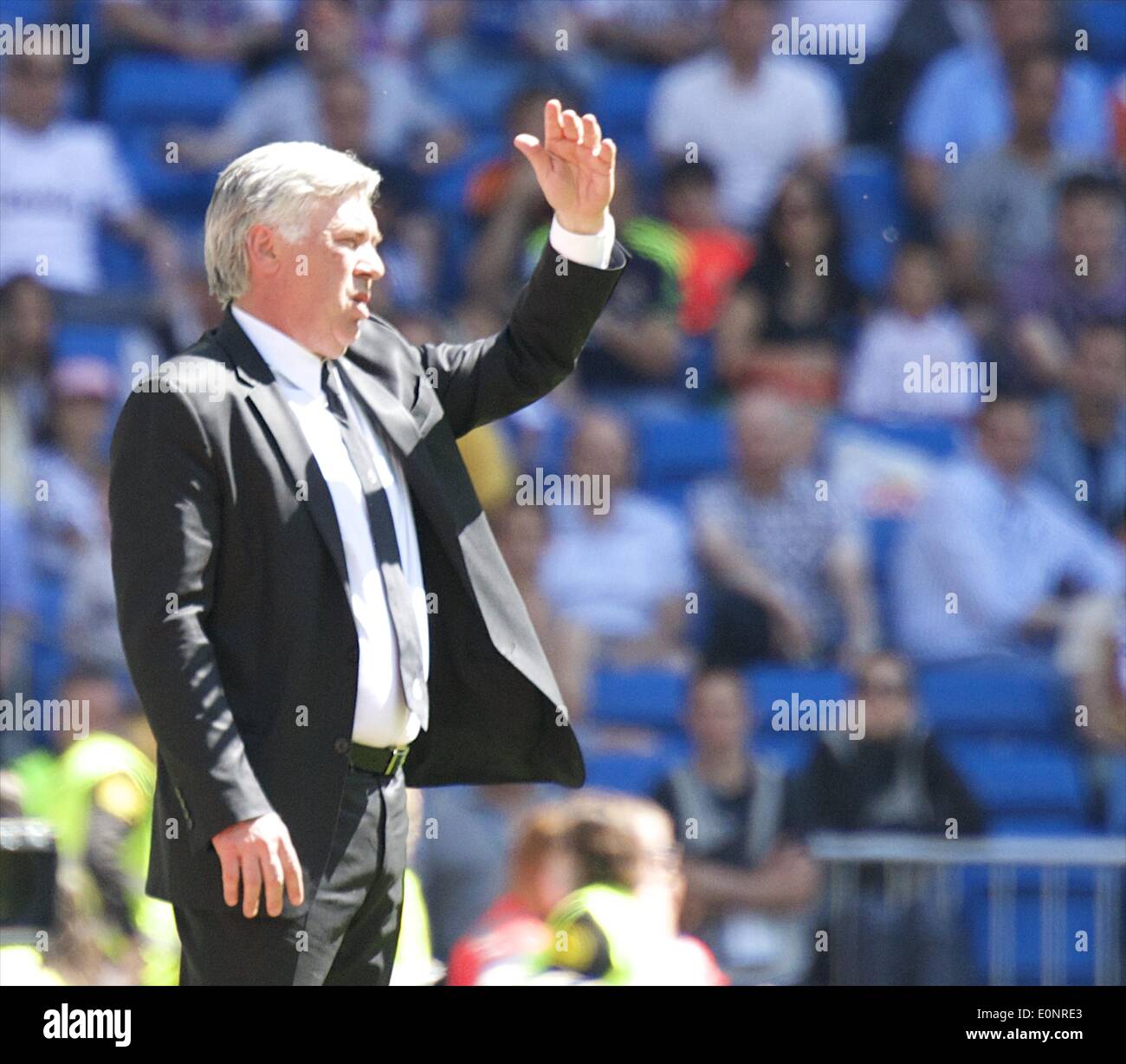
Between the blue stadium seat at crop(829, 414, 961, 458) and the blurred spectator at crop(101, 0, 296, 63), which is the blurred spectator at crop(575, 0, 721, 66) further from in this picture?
the blue stadium seat at crop(829, 414, 961, 458)

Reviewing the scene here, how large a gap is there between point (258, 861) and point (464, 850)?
305cm

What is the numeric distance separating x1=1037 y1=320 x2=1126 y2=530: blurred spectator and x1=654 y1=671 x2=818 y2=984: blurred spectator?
4.78 ft

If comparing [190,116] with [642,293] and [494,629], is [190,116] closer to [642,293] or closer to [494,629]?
[642,293]

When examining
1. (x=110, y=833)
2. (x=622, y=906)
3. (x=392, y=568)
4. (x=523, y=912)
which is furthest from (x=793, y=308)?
(x=392, y=568)

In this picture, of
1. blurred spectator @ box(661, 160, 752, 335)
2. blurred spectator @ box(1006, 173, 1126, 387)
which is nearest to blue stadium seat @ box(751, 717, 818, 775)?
blurred spectator @ box(661, 160, 752, 335)

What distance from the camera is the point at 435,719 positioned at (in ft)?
9.73

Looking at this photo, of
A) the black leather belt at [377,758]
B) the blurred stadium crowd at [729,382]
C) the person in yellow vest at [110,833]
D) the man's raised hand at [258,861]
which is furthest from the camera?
the blurred stadium crowd at [729,382]

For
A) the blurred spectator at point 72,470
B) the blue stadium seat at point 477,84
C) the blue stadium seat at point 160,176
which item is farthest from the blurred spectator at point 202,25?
the blurred spectator at point 72,470

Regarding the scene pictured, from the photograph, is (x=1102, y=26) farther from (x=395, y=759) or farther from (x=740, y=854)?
(x=395, y=759)

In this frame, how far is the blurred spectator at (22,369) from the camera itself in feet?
20.7

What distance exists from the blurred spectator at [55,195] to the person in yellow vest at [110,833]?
1821mm

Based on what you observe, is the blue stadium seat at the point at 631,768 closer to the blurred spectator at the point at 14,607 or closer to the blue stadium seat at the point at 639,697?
the blue stadium seat at the point at 639,697

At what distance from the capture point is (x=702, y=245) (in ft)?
22.0

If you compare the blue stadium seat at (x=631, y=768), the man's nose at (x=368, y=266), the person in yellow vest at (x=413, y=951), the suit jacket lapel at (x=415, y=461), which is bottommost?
the person in yellow vest at (x=413, y=951)
